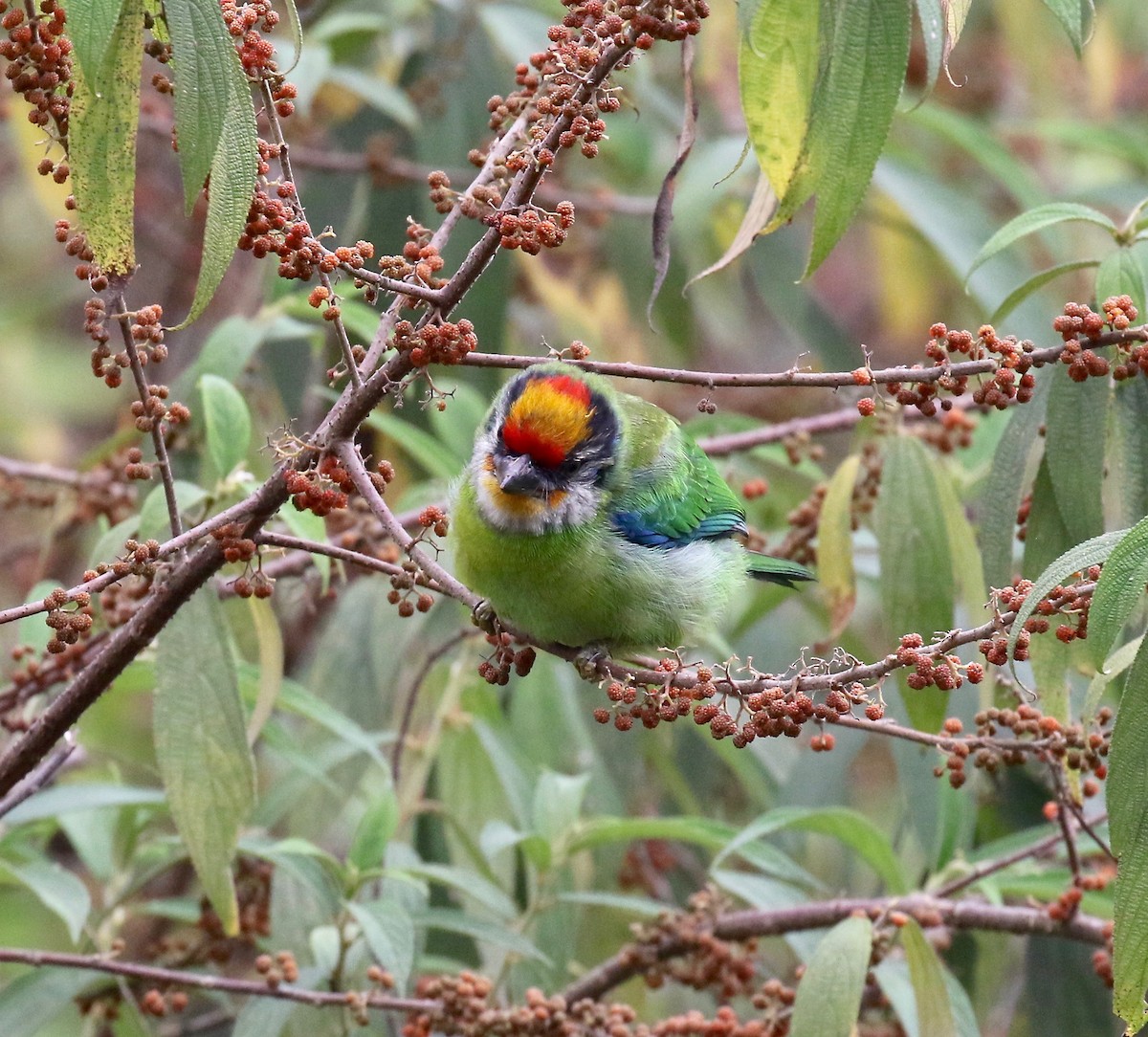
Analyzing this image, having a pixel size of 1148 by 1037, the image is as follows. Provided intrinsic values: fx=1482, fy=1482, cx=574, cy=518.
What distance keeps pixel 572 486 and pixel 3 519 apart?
12.1 ft

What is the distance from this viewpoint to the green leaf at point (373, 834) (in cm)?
252

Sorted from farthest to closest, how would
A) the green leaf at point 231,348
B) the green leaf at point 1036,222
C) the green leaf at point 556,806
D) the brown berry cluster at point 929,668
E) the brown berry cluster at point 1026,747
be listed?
the green leaf at point 231,348, the green leaf at point 556,806, the green leaf at point 1036,222, the brown berry cluster at point 1026,747, the brown berry cluster at point 929,668

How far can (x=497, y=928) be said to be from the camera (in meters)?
2.56

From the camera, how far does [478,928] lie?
99.7 inches

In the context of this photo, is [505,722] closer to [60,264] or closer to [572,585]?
[572,585]

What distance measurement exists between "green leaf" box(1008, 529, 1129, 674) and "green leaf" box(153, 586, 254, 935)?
1.07 metres

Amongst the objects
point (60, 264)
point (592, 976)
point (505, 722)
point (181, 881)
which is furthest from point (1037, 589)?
point (60, 264)

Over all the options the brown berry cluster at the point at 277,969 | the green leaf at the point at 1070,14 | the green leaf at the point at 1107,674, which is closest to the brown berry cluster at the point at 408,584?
the brown berry cluster at the point at 277,969

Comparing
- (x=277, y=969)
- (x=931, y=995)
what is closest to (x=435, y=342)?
(x=277, y=969)

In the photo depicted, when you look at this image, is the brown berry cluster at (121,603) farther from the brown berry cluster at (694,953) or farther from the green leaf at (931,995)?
the green leaf at (931,995)

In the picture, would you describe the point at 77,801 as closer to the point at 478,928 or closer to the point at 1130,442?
the point at 478,928

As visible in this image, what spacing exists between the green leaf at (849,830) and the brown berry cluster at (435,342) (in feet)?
3.84

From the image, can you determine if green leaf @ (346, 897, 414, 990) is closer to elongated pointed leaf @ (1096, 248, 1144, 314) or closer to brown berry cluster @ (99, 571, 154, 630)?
brown berry cluster @ (99, 571, 154, 630)

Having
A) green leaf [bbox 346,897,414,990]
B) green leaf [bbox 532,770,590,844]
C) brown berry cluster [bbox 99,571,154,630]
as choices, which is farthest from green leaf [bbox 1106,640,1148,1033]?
brown berry cluster [bbox 99,571,154,630]
